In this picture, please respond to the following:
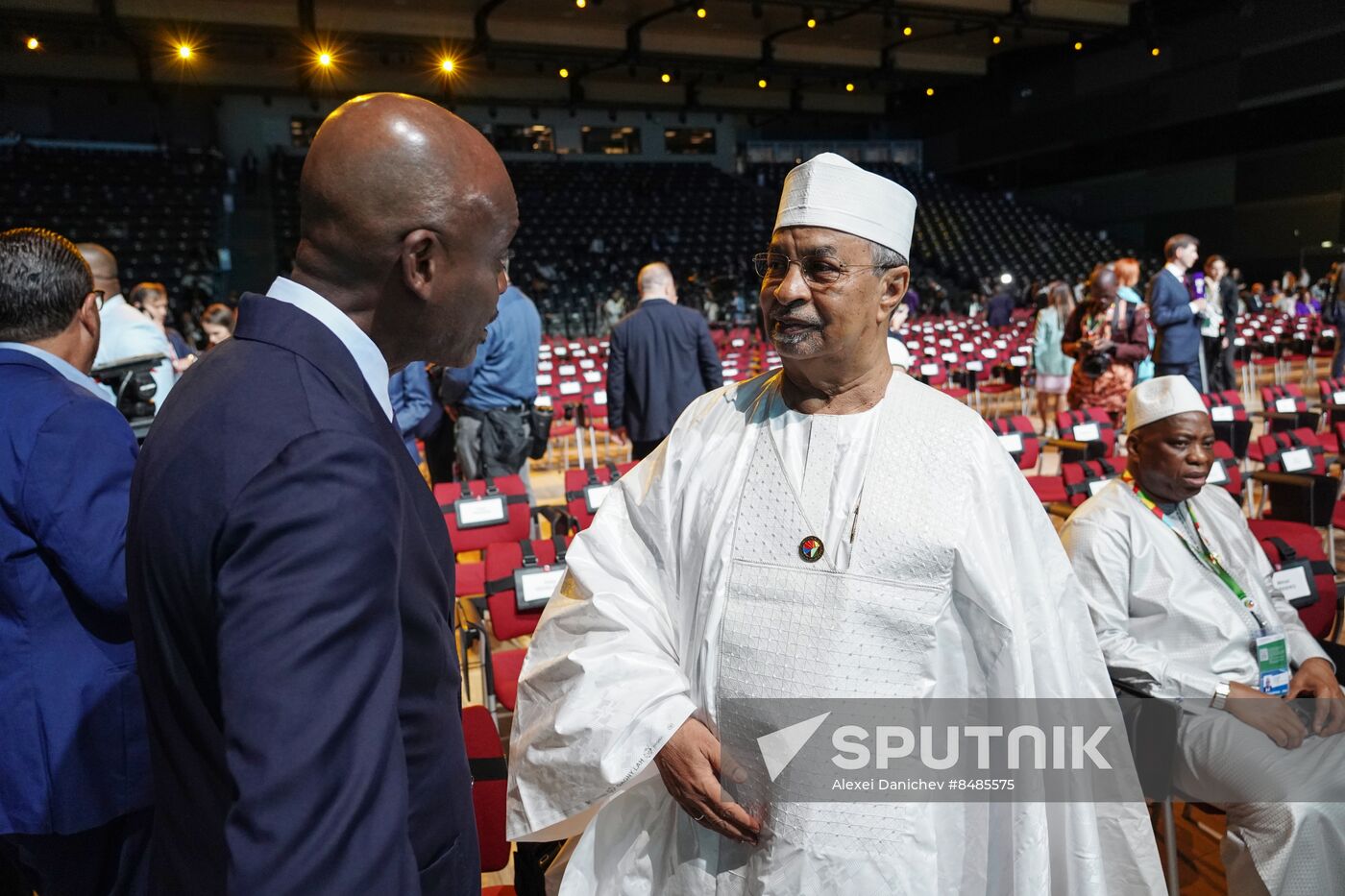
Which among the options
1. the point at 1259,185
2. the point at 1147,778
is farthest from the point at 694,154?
the point at 1147,778

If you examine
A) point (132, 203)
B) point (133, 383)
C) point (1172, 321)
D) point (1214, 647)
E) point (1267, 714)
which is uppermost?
point (132, 203)

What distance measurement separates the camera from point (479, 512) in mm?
3531

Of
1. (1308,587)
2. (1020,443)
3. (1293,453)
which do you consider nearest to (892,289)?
(1308,587)

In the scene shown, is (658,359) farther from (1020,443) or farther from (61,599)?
(61,599)

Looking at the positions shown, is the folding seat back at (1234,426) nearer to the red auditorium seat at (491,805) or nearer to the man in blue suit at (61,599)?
the red auditorium seat at (491,805)

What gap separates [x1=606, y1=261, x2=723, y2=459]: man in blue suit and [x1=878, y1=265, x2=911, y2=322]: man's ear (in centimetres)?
301

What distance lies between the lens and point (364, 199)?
78cm

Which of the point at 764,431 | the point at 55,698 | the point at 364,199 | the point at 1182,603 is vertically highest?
the point at 364,199

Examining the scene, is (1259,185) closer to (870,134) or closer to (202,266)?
(870,134)

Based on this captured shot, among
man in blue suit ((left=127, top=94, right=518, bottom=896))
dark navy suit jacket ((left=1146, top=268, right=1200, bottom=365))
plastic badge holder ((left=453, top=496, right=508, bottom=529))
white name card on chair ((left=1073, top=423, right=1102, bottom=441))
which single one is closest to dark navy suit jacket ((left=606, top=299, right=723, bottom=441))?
plastic badge holder ((left=453, top=496, right=508, bottom=529))

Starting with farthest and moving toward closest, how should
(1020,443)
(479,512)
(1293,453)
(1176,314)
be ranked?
(1176,314), (1020,443), (1293,453), (479,512)

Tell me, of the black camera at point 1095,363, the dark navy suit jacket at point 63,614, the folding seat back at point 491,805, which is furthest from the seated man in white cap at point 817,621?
the black camera at point 1095,363

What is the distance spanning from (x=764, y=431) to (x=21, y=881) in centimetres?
213

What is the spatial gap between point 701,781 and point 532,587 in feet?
4.85
